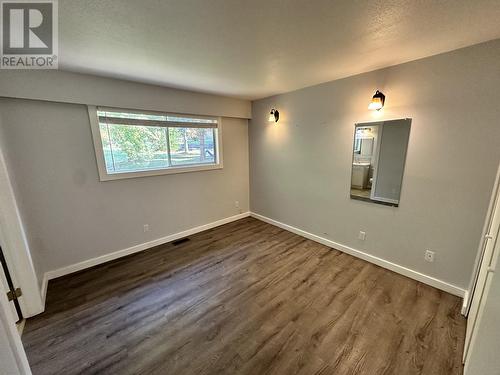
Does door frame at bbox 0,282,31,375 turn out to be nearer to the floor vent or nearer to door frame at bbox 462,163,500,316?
the floor vent

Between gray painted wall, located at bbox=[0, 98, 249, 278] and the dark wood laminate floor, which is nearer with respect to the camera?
the dark wood laminate floor

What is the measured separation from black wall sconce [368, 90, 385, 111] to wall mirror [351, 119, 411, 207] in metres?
0.24

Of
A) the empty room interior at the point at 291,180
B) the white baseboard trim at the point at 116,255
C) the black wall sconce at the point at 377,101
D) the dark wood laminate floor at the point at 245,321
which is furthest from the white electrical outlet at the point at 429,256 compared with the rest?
the white baseboard trim at the point at 116,255

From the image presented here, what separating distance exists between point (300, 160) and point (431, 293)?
223 centimetres

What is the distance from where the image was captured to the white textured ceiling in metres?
1.21

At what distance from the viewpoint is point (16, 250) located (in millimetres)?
1772

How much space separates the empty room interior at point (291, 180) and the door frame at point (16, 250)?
0.01 meters

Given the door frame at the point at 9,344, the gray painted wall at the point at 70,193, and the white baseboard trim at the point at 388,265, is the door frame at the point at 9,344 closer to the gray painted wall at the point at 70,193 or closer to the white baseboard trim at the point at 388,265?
the gray painted wall at the point at 70,193

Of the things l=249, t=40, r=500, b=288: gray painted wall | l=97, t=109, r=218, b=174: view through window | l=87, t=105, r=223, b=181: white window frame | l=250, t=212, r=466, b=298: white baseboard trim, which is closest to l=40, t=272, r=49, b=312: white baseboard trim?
l=87, t=105, r=223, b=181: white window frame

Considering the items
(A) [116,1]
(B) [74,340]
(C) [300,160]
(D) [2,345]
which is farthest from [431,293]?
(A) [116,1]

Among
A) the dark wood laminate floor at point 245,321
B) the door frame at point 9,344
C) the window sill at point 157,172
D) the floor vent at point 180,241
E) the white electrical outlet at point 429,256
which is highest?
the window sill at point 157,172

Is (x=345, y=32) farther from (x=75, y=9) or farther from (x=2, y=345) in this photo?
(x=2, y=345)

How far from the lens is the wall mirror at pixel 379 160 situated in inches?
88.7

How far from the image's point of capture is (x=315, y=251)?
295 cm
